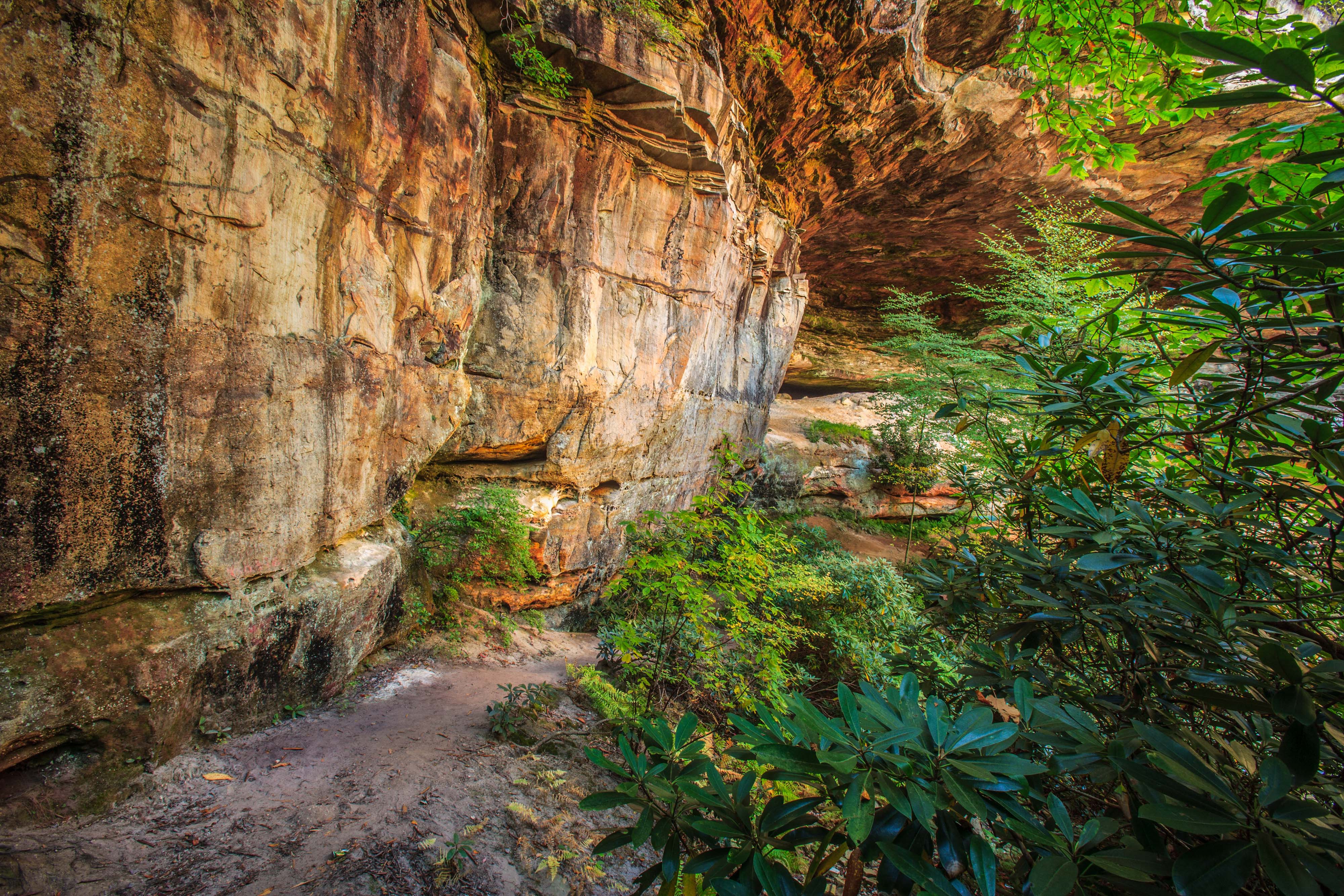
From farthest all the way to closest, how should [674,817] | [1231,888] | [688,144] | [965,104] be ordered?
1. [965,104]
2. [688,144]
3. [674,817]
4. [1231,888]

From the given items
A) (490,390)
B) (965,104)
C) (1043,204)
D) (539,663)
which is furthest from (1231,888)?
(1043,204)

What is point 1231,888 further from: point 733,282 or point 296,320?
point 733,282

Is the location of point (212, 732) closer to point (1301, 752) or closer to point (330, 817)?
point (330, 817)

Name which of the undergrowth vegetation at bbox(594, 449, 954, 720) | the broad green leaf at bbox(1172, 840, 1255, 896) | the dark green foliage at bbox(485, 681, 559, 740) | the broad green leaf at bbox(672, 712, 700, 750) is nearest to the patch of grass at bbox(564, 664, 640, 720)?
the undergrowth vegetation at bbox(594, 449, 954, 720)

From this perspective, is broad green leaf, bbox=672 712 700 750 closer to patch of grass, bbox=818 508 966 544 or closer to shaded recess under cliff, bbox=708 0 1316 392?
shaded recess under cliff, bbox=708 0 1316 392

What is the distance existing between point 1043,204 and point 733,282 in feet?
22.1

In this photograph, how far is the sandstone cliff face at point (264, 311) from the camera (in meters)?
2.53

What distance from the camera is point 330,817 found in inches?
106

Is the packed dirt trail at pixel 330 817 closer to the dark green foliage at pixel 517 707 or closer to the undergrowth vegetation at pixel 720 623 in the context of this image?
the dark green foliage at pixel 517 707

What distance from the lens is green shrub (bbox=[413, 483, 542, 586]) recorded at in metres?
5.87

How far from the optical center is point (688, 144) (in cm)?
704

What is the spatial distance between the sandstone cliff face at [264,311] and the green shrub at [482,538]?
586mm

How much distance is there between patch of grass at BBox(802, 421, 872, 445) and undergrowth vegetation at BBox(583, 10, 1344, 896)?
11.6 meters

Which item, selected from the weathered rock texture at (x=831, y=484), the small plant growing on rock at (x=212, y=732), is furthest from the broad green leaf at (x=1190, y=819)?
the weathered rock texture at (x=831, y=484)
